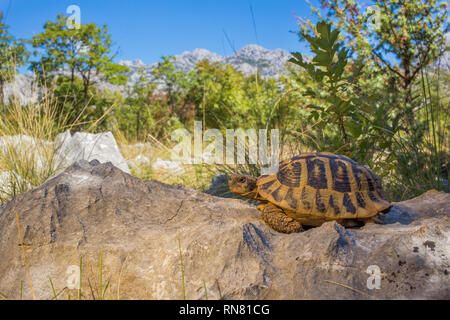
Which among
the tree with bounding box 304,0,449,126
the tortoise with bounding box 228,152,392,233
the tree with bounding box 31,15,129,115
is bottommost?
the tortoise with bounding box 228,152,392,233

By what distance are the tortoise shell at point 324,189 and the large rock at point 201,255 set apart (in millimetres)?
232

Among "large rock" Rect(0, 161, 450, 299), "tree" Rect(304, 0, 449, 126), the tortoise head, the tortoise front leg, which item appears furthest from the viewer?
"tree" Rect(304, 0, 449, 126)

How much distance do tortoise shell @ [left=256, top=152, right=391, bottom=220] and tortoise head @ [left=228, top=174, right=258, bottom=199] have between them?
0.07 metres

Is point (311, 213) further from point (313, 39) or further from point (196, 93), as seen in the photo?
point (196, 93)

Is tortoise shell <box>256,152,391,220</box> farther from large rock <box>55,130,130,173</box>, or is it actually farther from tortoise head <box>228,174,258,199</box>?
large rock <box>55,130,130,173</box>

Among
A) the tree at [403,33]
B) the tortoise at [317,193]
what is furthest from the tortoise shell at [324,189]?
the tree at [403,33]

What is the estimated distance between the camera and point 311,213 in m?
2.57

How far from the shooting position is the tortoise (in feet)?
8.43

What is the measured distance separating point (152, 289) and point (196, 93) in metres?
10.8

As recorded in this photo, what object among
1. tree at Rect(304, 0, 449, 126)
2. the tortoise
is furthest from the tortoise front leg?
tree at Rect(304, 0, 449, 126)

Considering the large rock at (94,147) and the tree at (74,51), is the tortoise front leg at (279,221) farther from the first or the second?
the tree at (74,51)

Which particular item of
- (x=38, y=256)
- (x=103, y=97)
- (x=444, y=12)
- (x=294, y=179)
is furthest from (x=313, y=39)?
(x=103, y=97)

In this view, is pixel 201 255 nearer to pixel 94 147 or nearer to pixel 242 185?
pixel 242 185

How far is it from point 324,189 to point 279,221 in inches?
17.4
